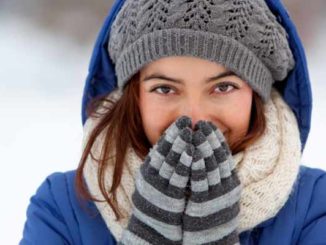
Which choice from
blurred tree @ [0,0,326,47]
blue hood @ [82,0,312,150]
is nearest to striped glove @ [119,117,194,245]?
blue hood @ [82,0,312,150]

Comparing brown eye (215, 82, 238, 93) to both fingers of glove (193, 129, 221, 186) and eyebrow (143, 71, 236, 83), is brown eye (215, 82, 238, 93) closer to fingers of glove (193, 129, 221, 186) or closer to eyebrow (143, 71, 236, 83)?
eyebrow (143, 71, 236, 83)

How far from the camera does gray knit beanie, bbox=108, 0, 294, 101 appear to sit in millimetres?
1607

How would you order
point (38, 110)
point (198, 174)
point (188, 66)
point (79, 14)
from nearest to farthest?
1. point (198, 174)
2. point (188, 66)
3. point (38, 110)
4. point (79, 14)

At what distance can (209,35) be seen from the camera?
5.27 feet

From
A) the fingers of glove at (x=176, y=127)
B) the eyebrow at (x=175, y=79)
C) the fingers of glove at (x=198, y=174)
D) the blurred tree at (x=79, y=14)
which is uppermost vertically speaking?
the blurred tree at (x=79, y=14)

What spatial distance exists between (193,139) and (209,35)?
0.23 meters

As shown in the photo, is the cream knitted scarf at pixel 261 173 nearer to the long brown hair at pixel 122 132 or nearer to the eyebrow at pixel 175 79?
the long brown hair at pixel 122 132

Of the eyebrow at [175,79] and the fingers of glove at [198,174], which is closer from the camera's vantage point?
the fingers of glove at [198,174]

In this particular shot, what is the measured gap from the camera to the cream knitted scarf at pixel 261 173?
1645 mm

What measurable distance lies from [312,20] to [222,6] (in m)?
4.15

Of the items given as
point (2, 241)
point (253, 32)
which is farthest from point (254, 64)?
point (2, 241)

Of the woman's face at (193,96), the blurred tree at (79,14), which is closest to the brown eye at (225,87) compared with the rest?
the woman's face at (193,96)

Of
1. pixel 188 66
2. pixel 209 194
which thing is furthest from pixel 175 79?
pixel 209 194

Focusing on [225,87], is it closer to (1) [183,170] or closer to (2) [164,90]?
(2) [164,90]
